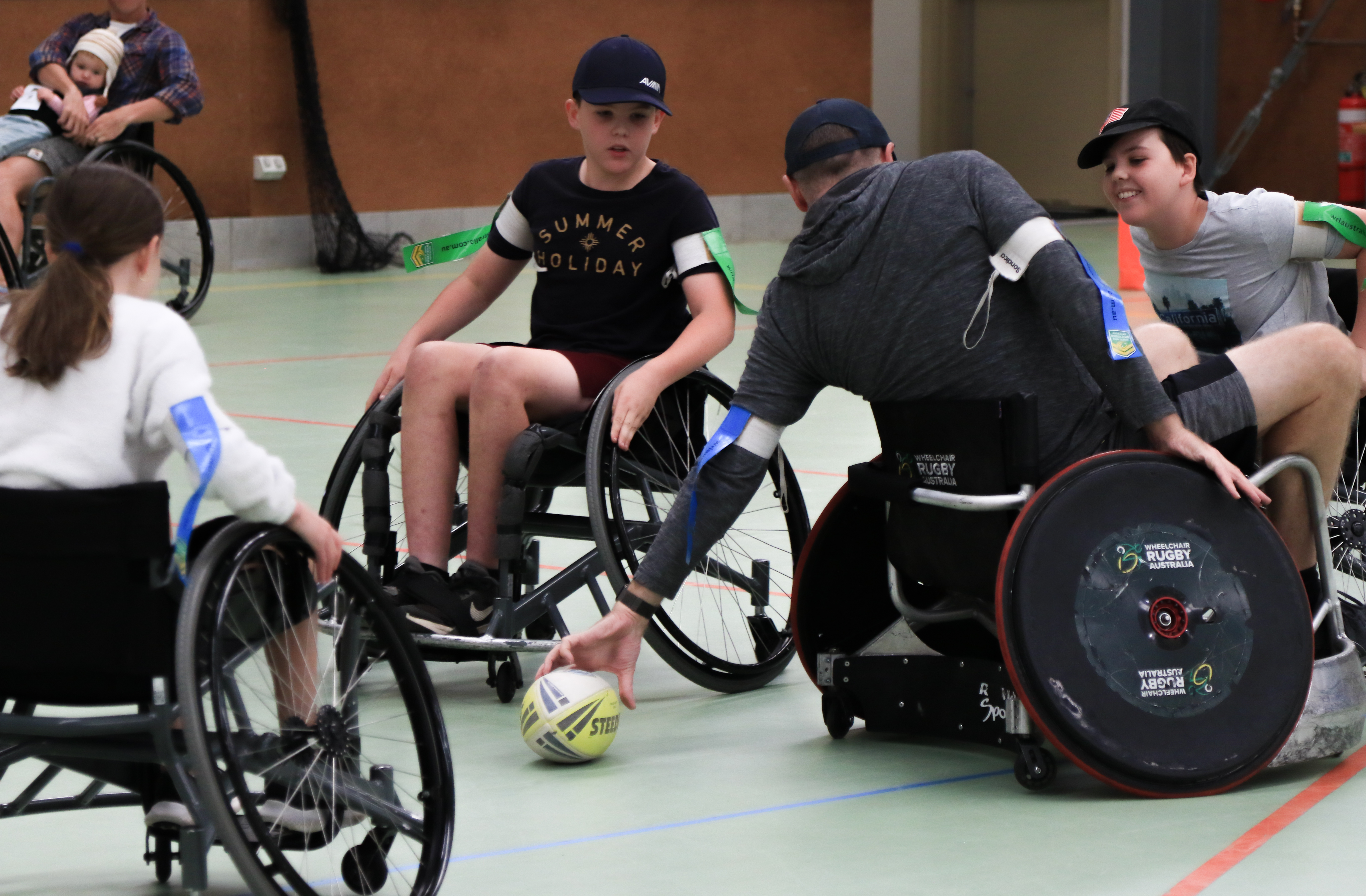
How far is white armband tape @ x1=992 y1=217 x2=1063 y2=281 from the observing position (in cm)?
239

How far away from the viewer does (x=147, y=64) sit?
749 centimetres

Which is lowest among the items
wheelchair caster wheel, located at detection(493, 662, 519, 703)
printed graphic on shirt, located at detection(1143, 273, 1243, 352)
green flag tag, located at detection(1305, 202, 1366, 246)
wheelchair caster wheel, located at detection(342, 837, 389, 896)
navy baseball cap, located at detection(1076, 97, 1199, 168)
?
wheelchair caster wheel, located at detection(493, 662, 519, 703)

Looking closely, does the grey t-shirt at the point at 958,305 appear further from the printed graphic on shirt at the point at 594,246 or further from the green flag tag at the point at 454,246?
the green flag tag at the point at 454,246

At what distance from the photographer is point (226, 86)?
10164 millimetres

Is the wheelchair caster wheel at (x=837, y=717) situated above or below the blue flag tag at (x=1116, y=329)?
below

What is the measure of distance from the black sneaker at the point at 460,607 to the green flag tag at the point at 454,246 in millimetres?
681

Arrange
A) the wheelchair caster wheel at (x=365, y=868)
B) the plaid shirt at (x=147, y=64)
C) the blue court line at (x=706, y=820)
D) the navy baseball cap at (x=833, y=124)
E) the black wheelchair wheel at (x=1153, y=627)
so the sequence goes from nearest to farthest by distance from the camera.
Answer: the wheelchair caster wheel at (x=365, y=868) < the blue court line at (x=706, y=820) < the black wheelchair wheel at (x=1153, y=627) < the navy baseball cap at (x=833, y=124) < the plaid shirt at (x=147, y=64)

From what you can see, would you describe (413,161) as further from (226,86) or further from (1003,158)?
(1003,158)

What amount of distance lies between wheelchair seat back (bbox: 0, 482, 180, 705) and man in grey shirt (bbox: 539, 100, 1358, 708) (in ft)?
2.77

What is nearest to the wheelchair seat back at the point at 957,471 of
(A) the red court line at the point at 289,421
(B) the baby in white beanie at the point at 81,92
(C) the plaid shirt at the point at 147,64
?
(A) the red court line at the point at 289,421

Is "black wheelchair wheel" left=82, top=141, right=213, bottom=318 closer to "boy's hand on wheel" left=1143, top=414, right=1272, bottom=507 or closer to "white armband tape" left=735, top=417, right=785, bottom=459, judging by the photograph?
"white armband tape" left=735, top=417, right=785, bottom=459

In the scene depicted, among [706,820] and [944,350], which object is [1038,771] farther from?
[944,350]

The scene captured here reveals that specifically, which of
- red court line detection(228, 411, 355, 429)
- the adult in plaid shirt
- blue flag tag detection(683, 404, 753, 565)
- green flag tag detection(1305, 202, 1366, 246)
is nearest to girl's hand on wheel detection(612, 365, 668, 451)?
blue flag tag detection(683, 404, 753, 565)

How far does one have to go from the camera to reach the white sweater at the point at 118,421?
183cm
